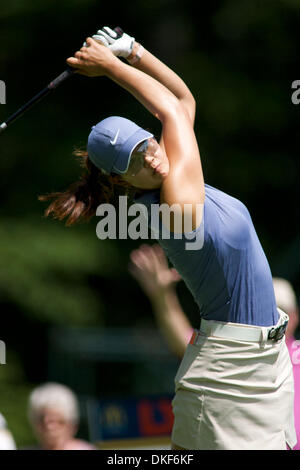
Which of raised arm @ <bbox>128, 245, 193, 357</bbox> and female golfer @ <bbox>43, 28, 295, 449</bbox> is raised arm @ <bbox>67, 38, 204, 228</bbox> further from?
raised arm @ <bbox>128, 245, 193, 357</bbox>

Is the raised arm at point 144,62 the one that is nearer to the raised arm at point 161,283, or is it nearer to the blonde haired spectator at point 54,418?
the raised arm at point 161,283

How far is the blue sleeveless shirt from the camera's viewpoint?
2.92 m

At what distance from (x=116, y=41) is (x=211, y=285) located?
1118 millimetres

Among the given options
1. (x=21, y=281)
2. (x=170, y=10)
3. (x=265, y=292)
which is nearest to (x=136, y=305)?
(x=21, y=281)

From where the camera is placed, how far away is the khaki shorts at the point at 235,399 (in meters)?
2.93

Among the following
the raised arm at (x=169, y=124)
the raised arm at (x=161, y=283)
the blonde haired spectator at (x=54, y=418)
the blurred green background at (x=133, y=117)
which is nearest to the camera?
the raised arm at (x=169, y=124)

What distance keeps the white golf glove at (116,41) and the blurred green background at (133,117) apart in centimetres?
711

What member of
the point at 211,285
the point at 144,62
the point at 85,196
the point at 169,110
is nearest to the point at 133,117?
the point at 144,62

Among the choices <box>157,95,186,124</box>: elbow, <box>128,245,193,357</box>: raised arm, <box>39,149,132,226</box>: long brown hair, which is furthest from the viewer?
<box>128,245,193,357</box>: raised arm

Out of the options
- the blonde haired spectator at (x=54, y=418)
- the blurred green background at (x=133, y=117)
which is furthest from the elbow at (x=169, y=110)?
the blurred green background at (x=133, y=117)

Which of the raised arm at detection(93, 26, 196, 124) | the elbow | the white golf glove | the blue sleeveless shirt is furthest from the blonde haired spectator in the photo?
the elbow

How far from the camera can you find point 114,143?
292cm

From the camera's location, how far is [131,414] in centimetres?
528

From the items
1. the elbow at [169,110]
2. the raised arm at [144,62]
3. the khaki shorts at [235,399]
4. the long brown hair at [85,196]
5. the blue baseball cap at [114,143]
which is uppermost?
the raised arm at [144,62]
